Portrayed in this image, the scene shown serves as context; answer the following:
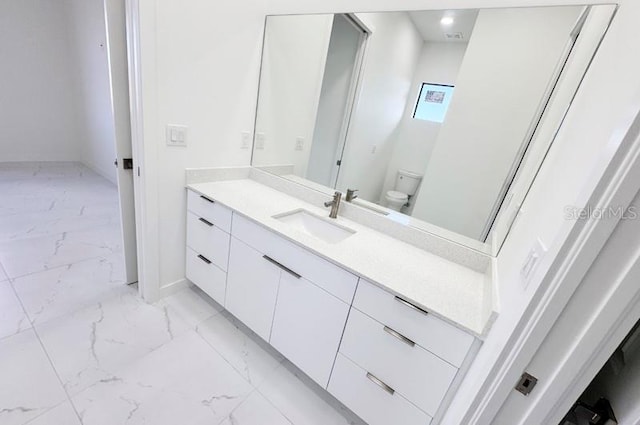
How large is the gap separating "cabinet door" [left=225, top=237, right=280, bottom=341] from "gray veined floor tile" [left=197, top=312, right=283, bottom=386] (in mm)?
130

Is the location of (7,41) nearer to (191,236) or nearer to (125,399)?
(191,236)

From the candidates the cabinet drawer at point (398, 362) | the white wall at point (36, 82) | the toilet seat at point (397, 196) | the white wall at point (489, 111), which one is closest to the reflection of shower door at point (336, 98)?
the toilet seat at point (397, 196)

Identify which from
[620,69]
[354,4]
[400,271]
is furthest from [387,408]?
[354,4]

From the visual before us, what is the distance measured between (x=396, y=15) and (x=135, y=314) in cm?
231

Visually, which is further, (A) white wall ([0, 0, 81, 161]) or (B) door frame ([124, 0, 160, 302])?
(A) white wall ([0, 0, 81, 161])

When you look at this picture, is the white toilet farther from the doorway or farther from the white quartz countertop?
the doorway

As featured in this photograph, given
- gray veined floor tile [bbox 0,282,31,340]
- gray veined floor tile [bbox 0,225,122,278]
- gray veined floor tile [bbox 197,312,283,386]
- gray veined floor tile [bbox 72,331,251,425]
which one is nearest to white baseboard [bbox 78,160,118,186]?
gray veined floor tile [bbox 0,225,122,278]

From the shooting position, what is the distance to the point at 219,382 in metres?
1.38

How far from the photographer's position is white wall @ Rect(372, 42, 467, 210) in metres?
1.29

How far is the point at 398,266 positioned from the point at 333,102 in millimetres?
1231

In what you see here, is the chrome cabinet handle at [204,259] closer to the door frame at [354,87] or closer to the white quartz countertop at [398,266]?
the white quartz countertop at [398,266]

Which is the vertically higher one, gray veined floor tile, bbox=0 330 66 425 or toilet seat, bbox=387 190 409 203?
toilet seat, bbox=387 190 409 203

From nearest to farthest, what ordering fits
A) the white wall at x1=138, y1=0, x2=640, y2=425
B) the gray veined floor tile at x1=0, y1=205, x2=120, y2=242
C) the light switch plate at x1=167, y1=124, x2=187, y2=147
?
1. the white wall at x1=138, y1=0, x2=640, y2=425
2. the light switch plate at x1=167, y1=124, x2=187, y2=147
3. the gray veined floor tile at x1=0, y1=205, x2=120, y2=242

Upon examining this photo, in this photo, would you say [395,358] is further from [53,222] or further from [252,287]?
[53,222]
